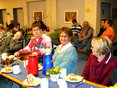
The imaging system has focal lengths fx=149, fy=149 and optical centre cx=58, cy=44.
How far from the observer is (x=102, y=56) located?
1.88 m

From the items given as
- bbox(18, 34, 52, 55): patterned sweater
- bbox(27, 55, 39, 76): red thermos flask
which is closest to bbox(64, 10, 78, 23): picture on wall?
bbox(18, 34, 52, 55): patterned sweater

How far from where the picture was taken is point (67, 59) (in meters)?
2.07

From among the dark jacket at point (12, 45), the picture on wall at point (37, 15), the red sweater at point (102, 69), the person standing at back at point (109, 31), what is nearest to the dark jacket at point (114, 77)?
the red sweater at point (102, 69)

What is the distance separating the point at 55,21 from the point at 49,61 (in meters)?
6.12

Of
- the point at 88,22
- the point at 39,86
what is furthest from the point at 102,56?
the point at 88,22

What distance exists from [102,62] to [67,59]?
49 cm

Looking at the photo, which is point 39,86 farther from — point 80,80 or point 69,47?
point 69,47

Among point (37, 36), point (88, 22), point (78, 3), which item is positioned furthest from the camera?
point (78, 3)

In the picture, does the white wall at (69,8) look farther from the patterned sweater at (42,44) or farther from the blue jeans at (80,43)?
the patterned sweater at (42,44)

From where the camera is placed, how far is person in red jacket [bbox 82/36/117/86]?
70.5 inches

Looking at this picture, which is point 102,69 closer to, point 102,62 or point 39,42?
point 102,62

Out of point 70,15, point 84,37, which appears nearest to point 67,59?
point 84,37

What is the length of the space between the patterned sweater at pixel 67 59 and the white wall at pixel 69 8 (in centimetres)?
506

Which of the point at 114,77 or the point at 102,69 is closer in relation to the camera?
the point at 114,77
